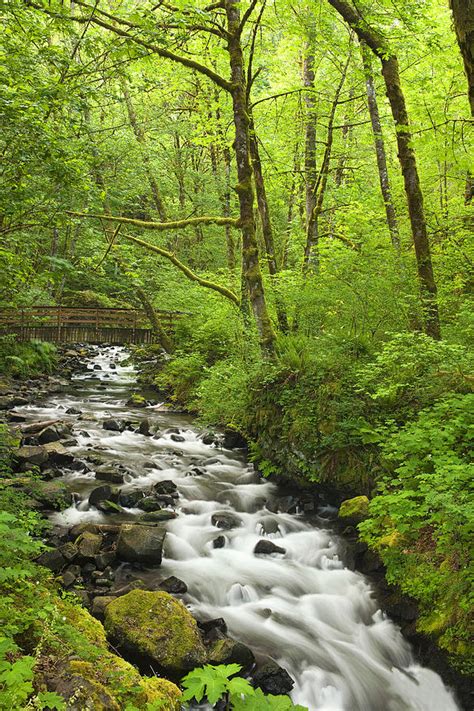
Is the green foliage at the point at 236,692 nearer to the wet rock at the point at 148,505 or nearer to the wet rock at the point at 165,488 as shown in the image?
the wet rock at the point at 148,505

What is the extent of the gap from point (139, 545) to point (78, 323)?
17.6 metres

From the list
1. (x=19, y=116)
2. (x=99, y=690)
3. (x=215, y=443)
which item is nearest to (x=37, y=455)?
(x=215, y=443)

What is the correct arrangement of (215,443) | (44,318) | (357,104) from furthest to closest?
(44,318), (357,104), (215,443)

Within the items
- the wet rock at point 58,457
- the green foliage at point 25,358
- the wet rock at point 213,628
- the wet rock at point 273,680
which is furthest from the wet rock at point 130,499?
the green foliage at point 25,358

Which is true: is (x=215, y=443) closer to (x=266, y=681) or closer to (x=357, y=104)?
(x=266, y=681)

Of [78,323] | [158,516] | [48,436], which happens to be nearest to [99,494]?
[158,516]

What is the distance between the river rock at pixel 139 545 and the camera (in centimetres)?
565

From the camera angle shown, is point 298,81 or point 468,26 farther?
point 298,81

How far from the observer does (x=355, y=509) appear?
6527 millimetres

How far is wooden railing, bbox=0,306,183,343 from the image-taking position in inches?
730

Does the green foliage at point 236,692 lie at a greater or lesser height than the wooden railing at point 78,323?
lesser

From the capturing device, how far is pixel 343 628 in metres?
5.19

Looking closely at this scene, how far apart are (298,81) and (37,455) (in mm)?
15979

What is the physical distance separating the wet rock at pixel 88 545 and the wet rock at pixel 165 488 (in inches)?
81.2
